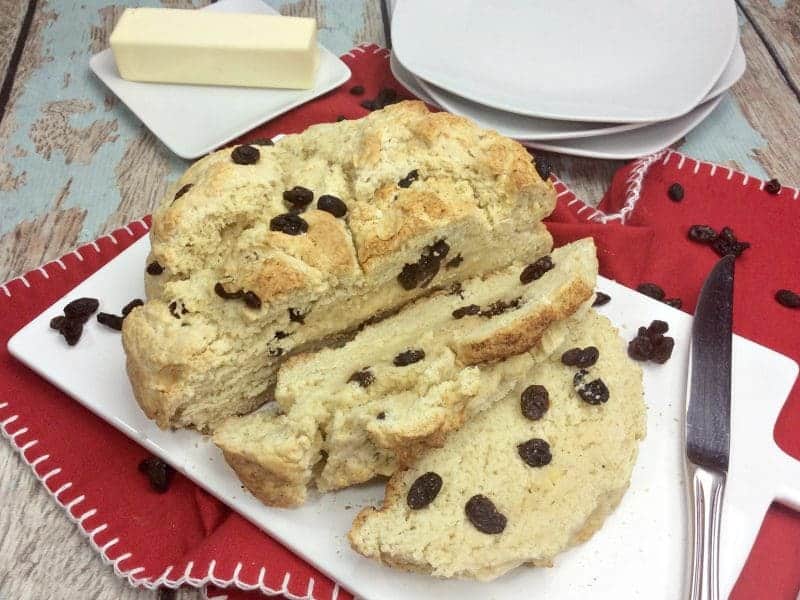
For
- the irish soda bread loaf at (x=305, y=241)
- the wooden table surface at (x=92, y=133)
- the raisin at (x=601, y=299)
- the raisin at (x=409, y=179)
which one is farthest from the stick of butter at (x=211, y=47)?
the raisin at (x=601, y=299)

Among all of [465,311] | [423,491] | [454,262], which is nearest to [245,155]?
[454,262]

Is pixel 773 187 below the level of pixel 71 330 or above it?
below

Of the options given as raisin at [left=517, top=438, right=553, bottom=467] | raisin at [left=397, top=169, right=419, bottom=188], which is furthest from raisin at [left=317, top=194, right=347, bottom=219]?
raisin at [left=517, top=438, right=553, bottom=467]

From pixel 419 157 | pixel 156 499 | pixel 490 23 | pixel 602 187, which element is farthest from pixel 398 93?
pixel 156 499

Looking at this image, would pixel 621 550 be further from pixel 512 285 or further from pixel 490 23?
pixel 490 23

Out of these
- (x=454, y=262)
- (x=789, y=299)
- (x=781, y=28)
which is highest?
(x=454, y=262)

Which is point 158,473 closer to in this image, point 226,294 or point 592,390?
point 226,294

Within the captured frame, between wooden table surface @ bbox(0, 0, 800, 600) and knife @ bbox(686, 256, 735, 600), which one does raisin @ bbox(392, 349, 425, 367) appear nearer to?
knife @ bbox(686, 256, 735, 600)
